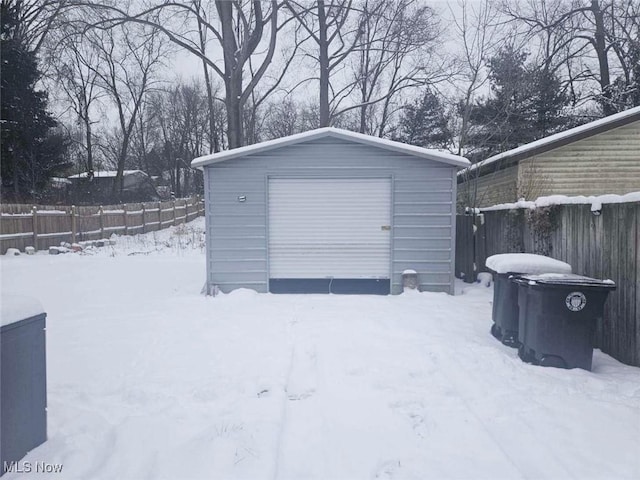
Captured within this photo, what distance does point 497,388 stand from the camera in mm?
3758

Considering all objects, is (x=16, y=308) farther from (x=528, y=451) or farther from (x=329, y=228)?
(x=329, y=228)

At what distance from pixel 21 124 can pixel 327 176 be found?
1868 centimetres

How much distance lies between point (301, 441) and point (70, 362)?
2.95m

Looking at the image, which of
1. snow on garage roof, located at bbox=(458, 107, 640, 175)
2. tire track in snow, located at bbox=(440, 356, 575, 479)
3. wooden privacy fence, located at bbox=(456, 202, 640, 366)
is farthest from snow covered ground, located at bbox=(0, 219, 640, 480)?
→ snow on garage roof, located at bbox=(458, 107, 640, 175)

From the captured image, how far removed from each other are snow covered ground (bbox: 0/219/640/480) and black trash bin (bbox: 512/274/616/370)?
18cm

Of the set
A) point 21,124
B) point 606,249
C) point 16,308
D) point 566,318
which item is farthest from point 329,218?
point 21,124

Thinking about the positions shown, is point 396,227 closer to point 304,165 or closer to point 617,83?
point 304,165

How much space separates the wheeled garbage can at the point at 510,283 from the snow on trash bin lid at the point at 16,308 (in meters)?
4.47

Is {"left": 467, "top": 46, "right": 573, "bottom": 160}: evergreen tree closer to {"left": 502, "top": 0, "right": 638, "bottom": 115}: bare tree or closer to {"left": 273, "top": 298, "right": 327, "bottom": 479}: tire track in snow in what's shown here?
{"left": 502, "top": 0, "right": 638, "bottom": 115}: bare tree

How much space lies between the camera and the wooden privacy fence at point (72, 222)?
558 inches

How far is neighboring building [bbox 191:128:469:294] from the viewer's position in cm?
815

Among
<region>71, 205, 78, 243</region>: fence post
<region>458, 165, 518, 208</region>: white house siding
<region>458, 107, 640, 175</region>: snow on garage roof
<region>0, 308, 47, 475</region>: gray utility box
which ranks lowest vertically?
<region>0, 308, 47, 475</region>: gray utility box

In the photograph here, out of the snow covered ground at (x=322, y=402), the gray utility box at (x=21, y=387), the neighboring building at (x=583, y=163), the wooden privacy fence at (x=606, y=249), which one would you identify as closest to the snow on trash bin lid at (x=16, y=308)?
the gray utility box at (x=21, y=387)

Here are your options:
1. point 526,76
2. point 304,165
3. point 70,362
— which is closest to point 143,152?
point 526,76
